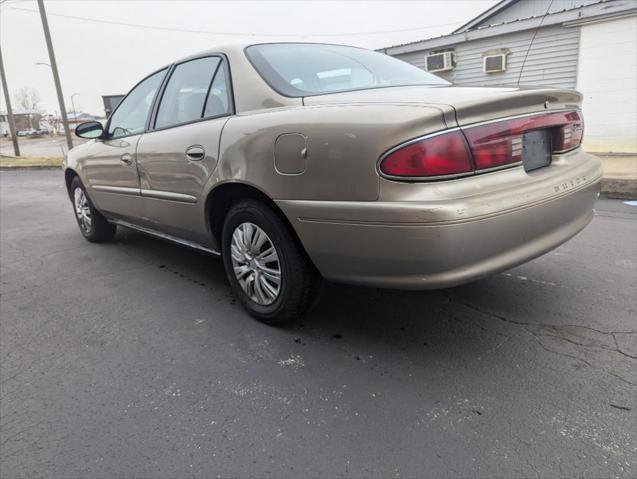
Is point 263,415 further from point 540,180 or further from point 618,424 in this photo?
point 540,180

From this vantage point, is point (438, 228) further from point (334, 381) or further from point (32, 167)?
point (32, 167)

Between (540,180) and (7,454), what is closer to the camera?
(7,454)

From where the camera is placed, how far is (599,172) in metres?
2.66

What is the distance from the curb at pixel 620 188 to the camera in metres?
6.08

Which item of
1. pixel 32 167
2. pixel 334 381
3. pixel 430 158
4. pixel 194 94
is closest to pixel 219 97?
pixel 194 94

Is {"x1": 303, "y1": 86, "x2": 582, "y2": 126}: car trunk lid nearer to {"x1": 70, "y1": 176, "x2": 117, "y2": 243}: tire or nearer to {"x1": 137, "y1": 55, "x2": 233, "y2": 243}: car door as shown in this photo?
{"x1": 137, "y1": 55, "x2": 233, "y2": 243}: car door

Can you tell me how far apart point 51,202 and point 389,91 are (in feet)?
24.6

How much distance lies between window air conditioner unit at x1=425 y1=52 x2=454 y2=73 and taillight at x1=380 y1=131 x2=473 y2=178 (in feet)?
36.8

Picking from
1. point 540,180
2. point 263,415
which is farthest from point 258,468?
point 540,180

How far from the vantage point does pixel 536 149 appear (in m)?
2.28

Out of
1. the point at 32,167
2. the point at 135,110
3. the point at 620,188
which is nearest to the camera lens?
the point at 135,110

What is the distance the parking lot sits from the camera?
1.70 m

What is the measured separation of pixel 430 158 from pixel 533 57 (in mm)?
10491

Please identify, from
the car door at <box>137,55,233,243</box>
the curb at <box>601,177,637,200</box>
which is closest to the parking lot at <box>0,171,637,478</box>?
the car door at <box>137,55,233,243</box>
